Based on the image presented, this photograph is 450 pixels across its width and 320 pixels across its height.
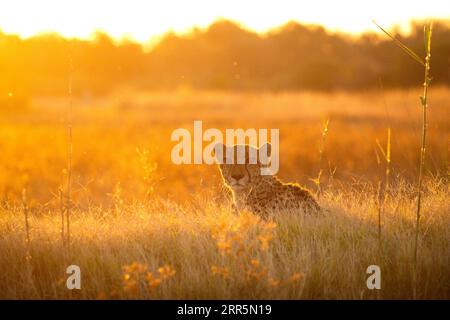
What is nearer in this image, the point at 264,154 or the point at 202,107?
the point at 264,154

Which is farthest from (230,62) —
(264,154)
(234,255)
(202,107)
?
(234,255)

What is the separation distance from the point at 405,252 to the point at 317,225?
33.3 inches

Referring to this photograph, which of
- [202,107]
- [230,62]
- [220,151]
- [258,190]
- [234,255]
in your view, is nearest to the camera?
[234,255]

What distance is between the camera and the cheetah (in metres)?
5.71

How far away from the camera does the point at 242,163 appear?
20.1ft

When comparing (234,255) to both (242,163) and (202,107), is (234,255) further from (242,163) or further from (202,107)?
(202,107)

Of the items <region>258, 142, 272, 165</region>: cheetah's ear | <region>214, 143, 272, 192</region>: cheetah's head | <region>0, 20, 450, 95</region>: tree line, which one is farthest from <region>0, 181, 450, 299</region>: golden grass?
<region>0, 20, 450, 95</region>: tree line

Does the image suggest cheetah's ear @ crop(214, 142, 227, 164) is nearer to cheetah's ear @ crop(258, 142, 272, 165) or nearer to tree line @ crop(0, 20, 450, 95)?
cheetah's ear @ crop(258, 142, 272, 165)

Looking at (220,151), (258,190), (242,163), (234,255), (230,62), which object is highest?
(230,62)

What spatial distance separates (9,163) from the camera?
14.0 metres

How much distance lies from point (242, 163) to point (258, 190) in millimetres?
359

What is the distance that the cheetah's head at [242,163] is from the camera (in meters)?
6.02
